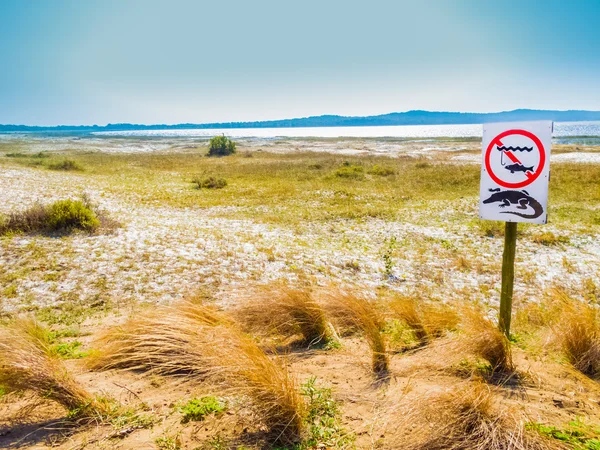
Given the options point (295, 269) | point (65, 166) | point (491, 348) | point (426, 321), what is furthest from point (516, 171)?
point (65, 166)

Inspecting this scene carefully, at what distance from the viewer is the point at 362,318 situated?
5.26m

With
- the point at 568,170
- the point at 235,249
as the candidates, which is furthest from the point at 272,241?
the point at 568,170

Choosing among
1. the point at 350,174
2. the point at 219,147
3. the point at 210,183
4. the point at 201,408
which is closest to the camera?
the point at 201,408

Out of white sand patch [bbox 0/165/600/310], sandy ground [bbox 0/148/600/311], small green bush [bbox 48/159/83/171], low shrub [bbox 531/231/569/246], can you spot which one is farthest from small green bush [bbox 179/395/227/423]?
small green bush [bbox 48/159/83/171]

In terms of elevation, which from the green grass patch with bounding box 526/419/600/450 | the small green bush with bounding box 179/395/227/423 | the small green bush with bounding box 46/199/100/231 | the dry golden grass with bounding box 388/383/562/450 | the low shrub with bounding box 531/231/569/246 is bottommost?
the low shrub with bounding box 531/231/569/246

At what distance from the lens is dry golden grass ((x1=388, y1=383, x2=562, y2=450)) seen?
291 cm

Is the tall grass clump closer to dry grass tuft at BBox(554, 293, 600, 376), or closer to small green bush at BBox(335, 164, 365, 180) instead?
dry grass tuft at BBox(554, 293, 600, 376)

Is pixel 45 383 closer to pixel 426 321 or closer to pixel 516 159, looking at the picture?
pixel 426 321

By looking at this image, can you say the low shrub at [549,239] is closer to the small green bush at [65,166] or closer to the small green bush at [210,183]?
the small green bush at [210,183]

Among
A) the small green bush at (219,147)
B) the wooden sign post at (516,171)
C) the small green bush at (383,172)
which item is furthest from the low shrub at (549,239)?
the small green bush at (219,147)

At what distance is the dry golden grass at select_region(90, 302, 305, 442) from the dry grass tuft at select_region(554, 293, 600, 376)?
3.48 meters

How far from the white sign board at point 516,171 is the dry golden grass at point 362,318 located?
2.10 metres

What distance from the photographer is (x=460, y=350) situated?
457cm

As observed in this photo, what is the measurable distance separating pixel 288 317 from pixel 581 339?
12.7 ft
